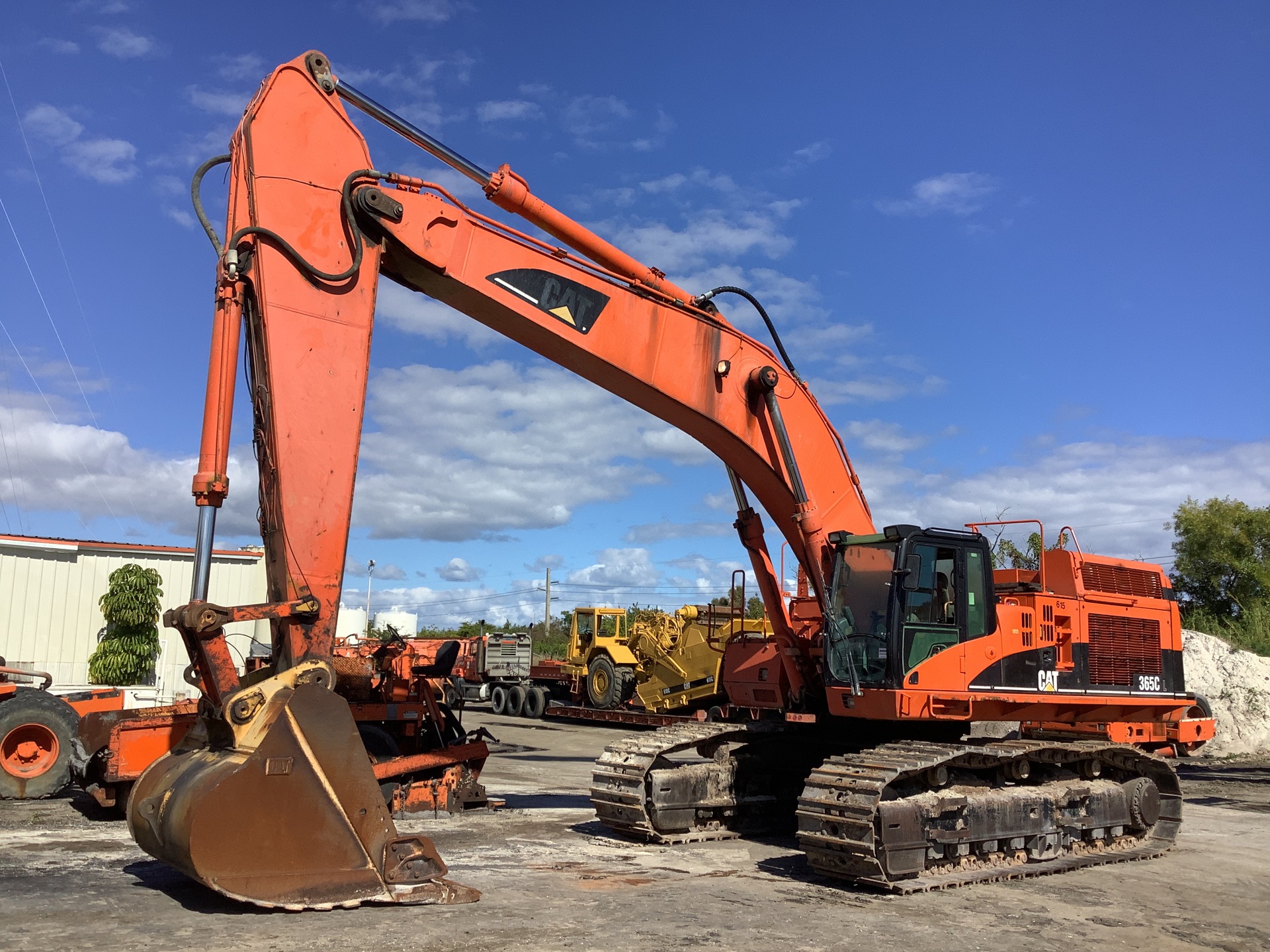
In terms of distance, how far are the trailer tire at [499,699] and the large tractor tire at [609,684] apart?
4.61 m

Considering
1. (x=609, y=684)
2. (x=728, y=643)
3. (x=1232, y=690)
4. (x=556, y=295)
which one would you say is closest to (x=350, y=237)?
(x=556, y=295)

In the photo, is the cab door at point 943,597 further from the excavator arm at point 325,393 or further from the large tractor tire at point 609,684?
the large tractor tire at point 609,684

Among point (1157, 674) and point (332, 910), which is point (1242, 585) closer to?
point (1157, 674)

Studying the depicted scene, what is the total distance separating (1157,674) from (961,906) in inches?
198

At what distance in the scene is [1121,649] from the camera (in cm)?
1145

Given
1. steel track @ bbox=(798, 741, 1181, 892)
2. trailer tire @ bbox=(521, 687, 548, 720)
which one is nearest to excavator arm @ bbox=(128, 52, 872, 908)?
steel track @ bbox=(798, 741, 1181, 892)

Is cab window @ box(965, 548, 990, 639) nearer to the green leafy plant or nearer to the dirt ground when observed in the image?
the dirt ground

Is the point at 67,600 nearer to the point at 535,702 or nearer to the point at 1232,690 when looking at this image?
the point at 535,702

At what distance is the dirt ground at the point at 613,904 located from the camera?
21.7ft

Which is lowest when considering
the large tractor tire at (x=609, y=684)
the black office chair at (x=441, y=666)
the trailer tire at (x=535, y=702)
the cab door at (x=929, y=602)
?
the trailer tire at (x=535, y=702)

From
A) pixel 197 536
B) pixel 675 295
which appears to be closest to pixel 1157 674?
pixel 675 295

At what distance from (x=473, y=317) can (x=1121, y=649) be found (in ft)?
25.2

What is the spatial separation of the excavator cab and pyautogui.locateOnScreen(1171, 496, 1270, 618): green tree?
32438 millimetres

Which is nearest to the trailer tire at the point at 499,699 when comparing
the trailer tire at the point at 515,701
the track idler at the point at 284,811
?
the trailer tire at the point at 515,701
